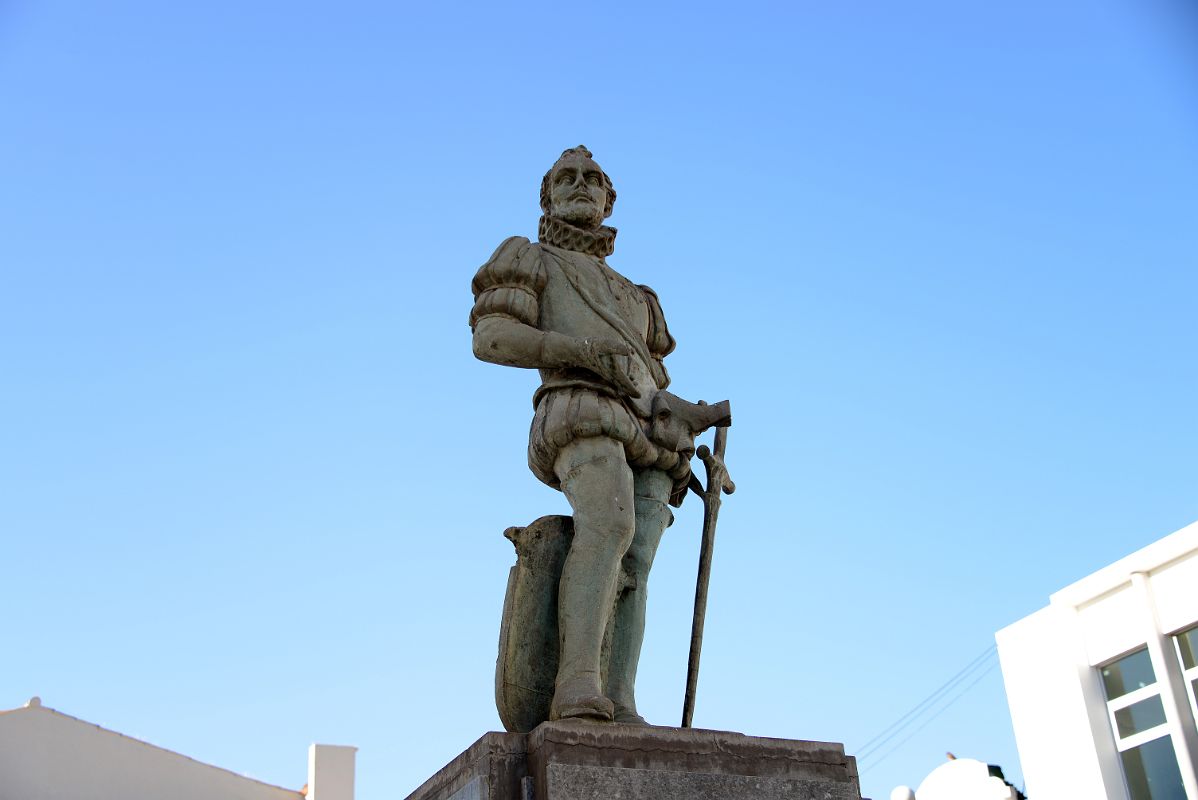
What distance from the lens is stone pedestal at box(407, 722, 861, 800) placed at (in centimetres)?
524

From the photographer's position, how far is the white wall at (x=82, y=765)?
18.4m

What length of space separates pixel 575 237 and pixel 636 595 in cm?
179

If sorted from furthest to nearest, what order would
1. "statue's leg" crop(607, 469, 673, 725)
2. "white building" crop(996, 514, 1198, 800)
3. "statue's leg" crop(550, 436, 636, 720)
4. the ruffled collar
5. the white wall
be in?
the white wall → "white building" crop(996, 514, 1198, 800) → the ruffled collar → "statue's leg" crop(607, 469, 673, 725) → "statue's leg" crop(550, 436, 636, 720)

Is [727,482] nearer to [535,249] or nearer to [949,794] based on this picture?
[535,249]

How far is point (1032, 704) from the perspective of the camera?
2083 cm

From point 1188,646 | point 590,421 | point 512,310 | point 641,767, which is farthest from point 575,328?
point 1188,646

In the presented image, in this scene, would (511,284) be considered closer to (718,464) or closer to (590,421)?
(590,421)

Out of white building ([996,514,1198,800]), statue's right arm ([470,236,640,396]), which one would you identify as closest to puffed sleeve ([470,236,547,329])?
statue's right arm ([470,236,640,396])

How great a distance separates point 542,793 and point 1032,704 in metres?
17.2

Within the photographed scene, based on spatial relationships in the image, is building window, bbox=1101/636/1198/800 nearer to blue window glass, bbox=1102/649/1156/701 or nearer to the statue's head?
blue window glass, bbox=1102/649/1156/701

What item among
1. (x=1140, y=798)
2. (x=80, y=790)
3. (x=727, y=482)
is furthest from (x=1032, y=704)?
(x=727, y=482)

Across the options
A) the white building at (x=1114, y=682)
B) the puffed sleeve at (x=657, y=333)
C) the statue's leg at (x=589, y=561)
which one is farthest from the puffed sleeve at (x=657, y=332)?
the white building at (x=1114, y=682)

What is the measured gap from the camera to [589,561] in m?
5.94

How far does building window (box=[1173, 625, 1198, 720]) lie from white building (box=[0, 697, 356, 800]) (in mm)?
11042
